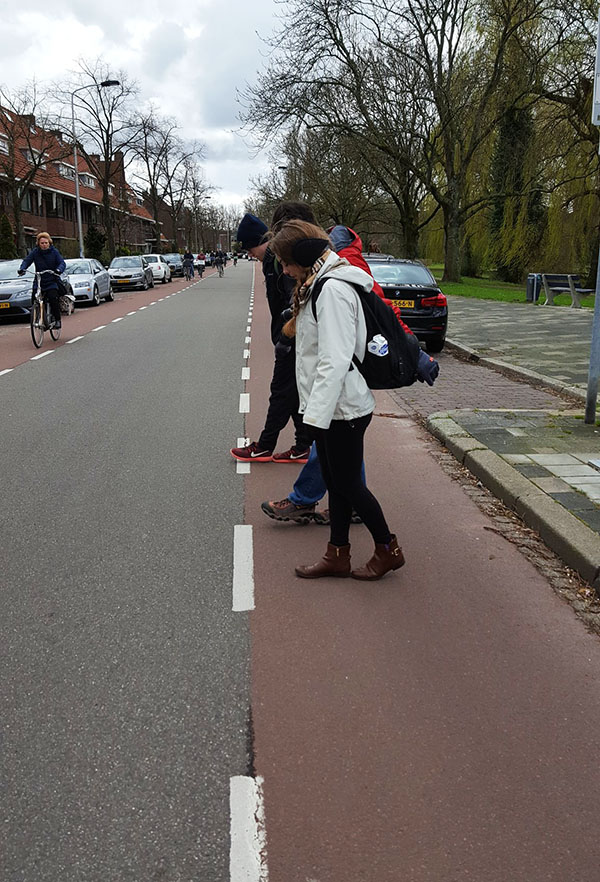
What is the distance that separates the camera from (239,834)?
2303 millimetres

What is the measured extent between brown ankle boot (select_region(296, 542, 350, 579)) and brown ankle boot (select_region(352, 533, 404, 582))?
0.08 m

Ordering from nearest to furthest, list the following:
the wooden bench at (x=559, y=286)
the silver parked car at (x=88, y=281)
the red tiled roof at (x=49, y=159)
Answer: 1. the wooden bench at (x=559, y=286)
2. the silver parked car at (x=88, y=281)
3. the red tiled roof at (x=49, y=159)

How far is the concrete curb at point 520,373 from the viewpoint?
30.5 ft

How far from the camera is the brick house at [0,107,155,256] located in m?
41.2

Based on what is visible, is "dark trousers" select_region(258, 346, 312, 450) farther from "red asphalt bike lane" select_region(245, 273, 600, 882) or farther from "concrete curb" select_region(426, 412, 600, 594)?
"red asphalt bike lane" select_region(245, 273, 600, 882)

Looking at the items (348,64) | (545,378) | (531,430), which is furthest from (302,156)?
(531,430)

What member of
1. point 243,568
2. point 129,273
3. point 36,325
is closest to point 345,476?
point 243,568

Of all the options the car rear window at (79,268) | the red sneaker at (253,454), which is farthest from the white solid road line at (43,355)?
the car rear window at (79,268)

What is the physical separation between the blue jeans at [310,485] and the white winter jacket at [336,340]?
1.22 m

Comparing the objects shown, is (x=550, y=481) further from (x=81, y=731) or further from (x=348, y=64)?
(x=348, y=64)

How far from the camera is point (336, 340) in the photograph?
355cm

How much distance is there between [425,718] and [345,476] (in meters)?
1.35

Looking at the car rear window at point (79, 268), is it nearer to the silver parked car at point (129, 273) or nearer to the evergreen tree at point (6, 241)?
the silver parked car at point (129, 273)

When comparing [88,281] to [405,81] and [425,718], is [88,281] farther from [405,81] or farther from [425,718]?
[425,718]
